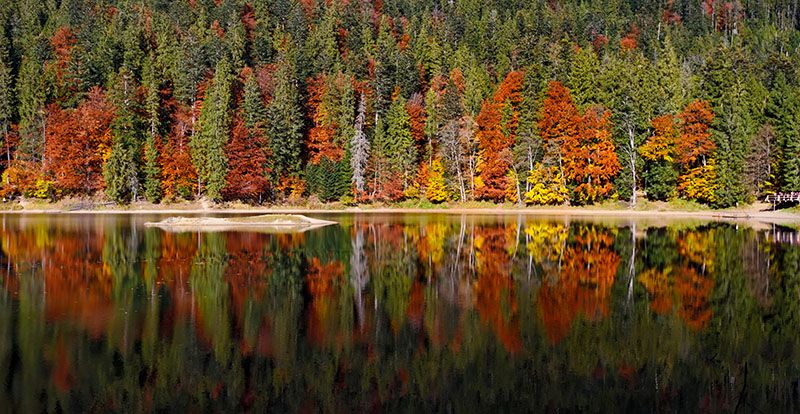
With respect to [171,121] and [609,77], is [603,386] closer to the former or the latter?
[609,77]

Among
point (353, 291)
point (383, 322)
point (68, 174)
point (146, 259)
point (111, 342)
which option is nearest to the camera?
point (111, 342)

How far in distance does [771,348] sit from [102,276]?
2219 cm

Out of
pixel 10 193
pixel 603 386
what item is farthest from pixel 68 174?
pixel 603 386

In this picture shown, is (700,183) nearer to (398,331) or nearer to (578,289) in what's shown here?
(578,289)

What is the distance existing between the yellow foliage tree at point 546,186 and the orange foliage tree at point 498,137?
283 cm

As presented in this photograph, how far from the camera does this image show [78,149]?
276ft

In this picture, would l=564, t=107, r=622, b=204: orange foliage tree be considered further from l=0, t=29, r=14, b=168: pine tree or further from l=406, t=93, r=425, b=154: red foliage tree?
l=0, t=29, r=14, b=168: pine tree

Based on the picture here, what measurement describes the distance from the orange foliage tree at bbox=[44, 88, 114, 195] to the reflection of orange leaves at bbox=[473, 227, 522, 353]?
2406 inches

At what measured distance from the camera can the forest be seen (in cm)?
7744

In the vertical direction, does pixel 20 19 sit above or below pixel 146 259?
above

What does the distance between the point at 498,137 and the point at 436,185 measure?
9206 millimetres

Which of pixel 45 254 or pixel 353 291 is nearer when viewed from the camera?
pixel 353 291

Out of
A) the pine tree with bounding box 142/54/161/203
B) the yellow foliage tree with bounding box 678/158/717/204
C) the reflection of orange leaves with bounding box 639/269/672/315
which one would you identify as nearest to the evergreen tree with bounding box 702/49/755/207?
the yellow foliage tree with bounding box 678/158/717/204

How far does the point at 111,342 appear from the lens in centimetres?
1659
